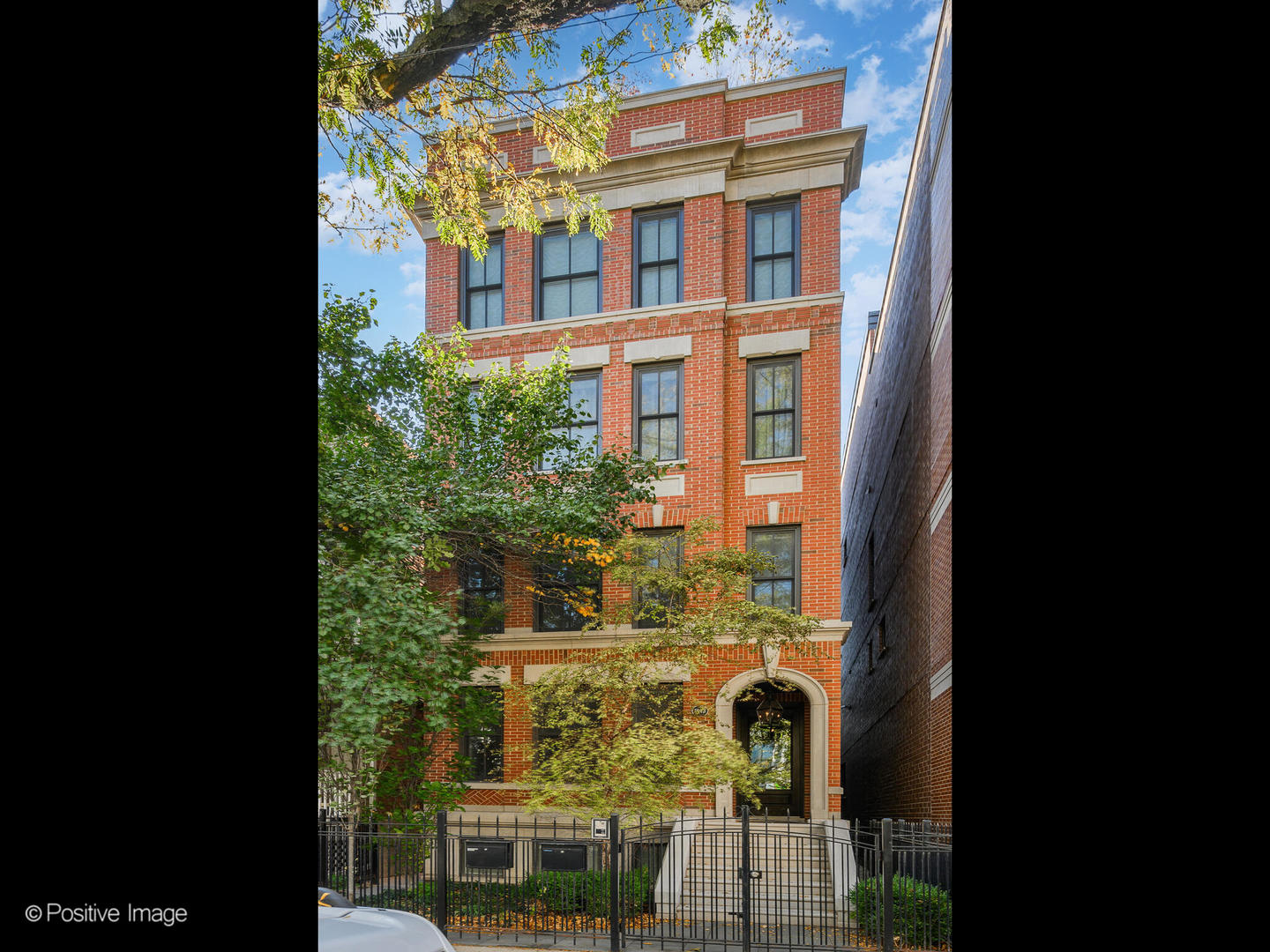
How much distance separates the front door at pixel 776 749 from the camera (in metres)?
4.33

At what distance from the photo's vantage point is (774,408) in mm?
4309

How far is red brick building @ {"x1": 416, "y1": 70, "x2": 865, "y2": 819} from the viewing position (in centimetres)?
418

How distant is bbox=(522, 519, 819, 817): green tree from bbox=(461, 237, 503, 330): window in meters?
1.35

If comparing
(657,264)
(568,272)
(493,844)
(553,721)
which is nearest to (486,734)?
(553,721)

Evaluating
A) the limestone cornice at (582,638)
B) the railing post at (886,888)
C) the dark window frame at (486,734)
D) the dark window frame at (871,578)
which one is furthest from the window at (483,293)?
the dark window frame at (871,578)

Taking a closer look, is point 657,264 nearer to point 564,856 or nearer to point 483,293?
point 483,293

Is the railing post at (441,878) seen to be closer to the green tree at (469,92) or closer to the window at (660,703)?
the window at (660,703)

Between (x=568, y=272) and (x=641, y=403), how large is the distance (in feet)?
2.57
